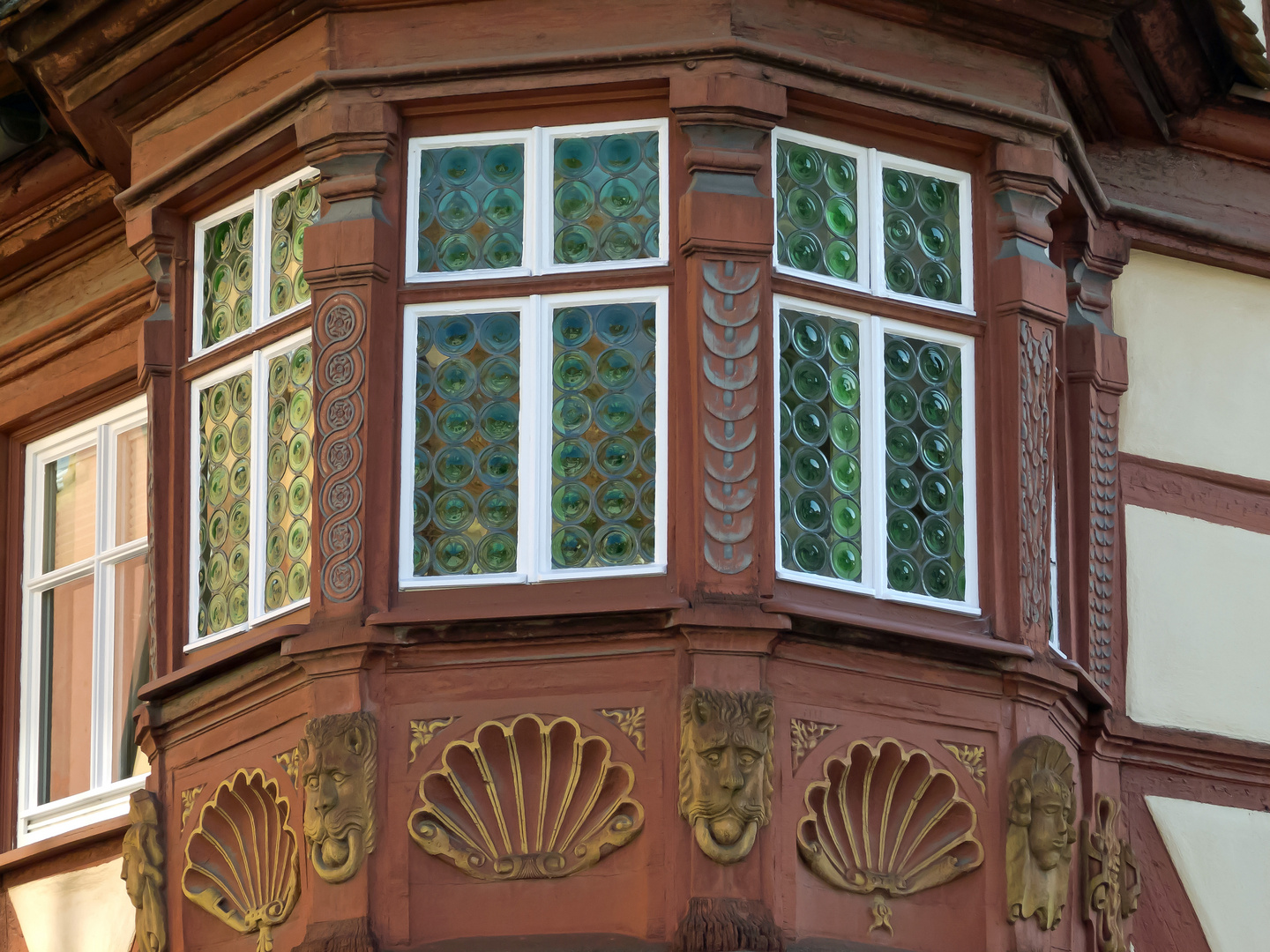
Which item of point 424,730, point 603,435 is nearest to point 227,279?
point 603,435

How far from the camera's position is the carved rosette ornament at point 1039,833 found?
948 cm

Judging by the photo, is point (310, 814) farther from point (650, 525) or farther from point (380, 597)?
point (650, 525)

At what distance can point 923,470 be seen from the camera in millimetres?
9938

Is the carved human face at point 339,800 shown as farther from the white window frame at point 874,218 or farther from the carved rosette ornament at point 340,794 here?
the white window frame at point 874,218

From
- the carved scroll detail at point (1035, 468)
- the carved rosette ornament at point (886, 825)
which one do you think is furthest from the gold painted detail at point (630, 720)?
the carved scroll detail at point (1035, 468)

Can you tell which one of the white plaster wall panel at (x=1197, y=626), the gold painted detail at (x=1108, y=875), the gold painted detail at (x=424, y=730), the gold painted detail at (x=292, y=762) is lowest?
the gold painted detail at (x=1108, y=875)

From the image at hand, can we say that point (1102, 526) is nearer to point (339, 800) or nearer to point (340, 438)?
point (340, 438)

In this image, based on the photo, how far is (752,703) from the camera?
30.0 feet

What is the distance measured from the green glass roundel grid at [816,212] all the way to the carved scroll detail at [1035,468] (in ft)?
2.33

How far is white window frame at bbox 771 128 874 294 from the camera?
9898 mm

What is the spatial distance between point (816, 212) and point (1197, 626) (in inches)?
93.6

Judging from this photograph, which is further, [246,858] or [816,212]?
[816,212]

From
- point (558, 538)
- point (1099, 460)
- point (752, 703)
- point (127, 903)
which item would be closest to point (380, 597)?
point (558, 538)

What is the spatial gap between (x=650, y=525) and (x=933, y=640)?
1.03m
